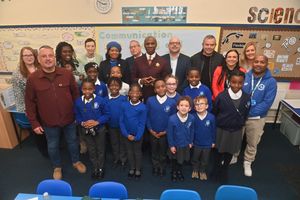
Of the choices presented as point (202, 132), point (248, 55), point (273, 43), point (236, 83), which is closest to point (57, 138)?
point (202, 132)

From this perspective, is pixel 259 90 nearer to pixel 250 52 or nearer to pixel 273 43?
pixel 250 52

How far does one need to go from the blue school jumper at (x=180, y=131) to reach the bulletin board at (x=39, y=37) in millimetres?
2462

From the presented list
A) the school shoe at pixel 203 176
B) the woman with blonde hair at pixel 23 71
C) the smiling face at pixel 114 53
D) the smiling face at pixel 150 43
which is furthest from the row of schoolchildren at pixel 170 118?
the woman with blonde hair at pixel 23 71

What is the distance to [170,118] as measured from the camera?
2748 millimetres

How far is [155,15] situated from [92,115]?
216cm

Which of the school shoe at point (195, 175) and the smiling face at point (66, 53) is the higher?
the smiling face at point (66, 53)

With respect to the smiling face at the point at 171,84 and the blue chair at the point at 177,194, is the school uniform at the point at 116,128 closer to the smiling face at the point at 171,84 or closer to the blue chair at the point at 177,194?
the smiling face at the point at 171,84

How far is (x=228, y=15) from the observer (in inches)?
155

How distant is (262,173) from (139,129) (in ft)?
6.27

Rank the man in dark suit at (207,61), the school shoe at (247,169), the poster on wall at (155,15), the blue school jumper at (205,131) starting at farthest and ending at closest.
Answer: the poster on wall at (155,15), the school shoe at (247,169), the man in dark suit at (207,61), the blue school jumper at (205,131)

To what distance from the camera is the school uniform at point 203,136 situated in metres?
2.81

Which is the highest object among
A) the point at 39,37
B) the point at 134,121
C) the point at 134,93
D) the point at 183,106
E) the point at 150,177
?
the point at 39,37

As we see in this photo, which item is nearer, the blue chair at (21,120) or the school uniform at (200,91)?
the school uniform at (200,91)

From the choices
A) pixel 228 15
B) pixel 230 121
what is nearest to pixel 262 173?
pixel 230 121
